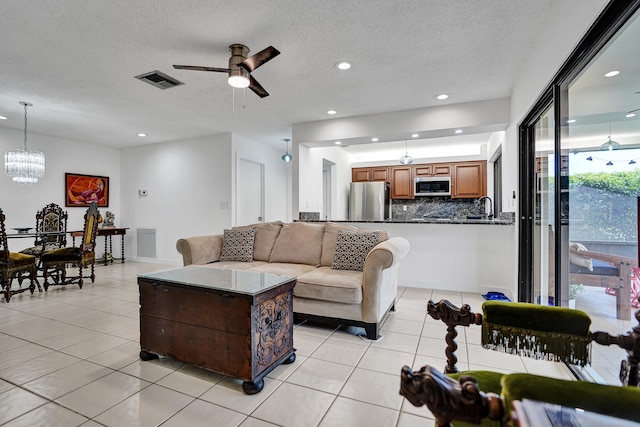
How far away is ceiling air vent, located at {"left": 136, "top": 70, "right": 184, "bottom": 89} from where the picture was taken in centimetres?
304

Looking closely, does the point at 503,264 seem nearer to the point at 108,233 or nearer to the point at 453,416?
the point at 453,416

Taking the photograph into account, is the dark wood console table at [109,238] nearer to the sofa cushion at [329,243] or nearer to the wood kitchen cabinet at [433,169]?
the sofa cushion at [329,243]

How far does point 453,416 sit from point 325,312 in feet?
6.77

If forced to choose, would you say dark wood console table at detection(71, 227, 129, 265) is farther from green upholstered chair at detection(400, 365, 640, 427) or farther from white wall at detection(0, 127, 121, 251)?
green upholstered chair at detection(400, 365, 640, 427)

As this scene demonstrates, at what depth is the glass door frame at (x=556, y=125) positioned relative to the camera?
143cm

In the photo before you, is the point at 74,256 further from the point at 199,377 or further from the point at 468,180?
the point at 468,180

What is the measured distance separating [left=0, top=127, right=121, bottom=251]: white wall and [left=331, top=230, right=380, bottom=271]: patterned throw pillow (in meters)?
5.27

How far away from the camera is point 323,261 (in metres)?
3.27

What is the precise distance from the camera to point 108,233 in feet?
19.4

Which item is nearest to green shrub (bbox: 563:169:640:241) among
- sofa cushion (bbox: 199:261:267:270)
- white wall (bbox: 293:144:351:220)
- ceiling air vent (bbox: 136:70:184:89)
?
sofa cushion (bbox: 199:261:267:270)

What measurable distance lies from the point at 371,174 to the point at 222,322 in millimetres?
5838

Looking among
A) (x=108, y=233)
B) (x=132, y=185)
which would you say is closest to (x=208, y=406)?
(x=108, y=233)

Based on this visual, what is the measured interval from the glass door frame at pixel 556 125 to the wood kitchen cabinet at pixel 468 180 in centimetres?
329


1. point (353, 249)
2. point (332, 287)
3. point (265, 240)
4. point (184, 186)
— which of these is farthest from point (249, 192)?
point (332, 287)
